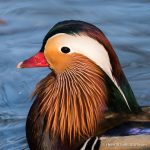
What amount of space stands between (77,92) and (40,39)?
254 cm

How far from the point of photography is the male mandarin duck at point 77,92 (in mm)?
4207

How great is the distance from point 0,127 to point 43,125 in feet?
3.09

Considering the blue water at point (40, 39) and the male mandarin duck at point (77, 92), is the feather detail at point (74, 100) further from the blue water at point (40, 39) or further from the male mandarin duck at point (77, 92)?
the blue water at point (40, 39)

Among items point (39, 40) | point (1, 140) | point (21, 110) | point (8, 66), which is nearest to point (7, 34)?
point (39, 40)

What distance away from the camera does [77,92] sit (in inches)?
177

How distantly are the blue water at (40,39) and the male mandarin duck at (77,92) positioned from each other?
59cm

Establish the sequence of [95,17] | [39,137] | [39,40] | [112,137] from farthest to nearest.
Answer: [95,17], [39,40], [39,137], [112,137]

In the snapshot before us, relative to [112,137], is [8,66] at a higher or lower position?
lower

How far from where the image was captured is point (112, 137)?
4.18 meters

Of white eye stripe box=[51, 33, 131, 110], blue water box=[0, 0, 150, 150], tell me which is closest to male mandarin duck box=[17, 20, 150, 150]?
white eye stripe box=[51, 33, 131, 110]

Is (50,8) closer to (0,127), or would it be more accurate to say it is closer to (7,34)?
(7,34)

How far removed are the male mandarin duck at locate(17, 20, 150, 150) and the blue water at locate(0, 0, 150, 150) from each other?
0.59m

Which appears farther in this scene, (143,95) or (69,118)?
(143,95)

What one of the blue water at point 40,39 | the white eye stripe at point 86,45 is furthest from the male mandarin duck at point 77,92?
the blue water at point 40,39
